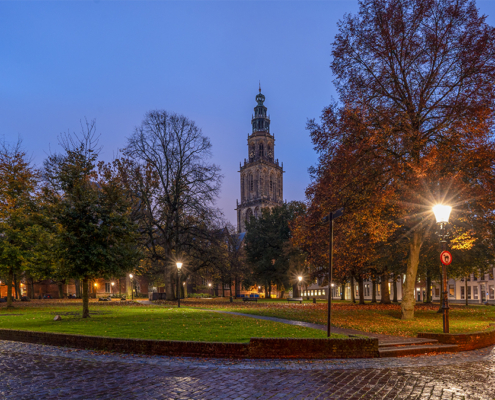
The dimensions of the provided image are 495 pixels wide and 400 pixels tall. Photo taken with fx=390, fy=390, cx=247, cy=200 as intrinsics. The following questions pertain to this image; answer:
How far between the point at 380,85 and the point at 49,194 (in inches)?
717

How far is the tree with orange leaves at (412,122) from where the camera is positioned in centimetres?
1725

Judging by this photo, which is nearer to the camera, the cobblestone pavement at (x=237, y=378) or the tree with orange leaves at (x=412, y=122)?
the cobblestone pavement at (x=237, y=378)

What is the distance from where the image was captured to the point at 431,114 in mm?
19625

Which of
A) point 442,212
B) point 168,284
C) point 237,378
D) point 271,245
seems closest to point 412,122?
point 442,212

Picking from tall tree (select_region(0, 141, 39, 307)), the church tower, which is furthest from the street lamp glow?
the church tower

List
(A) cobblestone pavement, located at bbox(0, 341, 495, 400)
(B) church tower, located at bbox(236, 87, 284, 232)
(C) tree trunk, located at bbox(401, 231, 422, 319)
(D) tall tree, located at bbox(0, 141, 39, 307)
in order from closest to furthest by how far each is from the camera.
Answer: (A) cobblestone pavement, located at bbox(0, 341, 495, 400), (C) tree trunk, located at bbox(401, 231, 422, 319), (D) tall tree, located at bbox(0, 141, 39, 307), (B) church tower, located at bbox(236, 87, 284, 232)

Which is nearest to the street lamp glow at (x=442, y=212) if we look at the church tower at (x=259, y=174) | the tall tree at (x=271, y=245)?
the tall tree at (x=271, y=245)

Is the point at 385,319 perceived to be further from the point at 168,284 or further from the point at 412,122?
the point at 168,284

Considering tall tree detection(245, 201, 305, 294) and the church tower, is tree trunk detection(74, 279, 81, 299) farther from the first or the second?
the church tower

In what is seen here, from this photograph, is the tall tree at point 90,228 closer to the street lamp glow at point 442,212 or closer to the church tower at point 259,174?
the street lamp glow at point 442,212

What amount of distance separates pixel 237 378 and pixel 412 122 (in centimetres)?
1536

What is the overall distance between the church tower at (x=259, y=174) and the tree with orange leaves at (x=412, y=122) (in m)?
99.3

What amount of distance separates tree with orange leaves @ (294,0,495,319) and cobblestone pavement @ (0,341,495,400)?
9.01 m

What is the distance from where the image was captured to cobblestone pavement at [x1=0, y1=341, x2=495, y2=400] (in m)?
6.82
